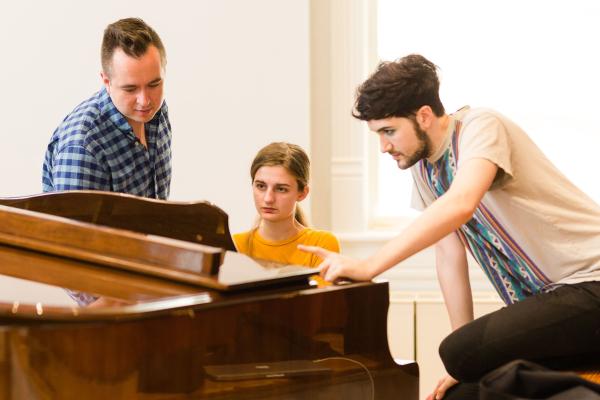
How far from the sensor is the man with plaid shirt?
2521mm

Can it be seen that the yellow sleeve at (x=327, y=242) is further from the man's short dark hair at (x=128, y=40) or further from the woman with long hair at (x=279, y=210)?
the man's short dark hair at (x=128, y=40)

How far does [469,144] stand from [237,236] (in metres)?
0.97

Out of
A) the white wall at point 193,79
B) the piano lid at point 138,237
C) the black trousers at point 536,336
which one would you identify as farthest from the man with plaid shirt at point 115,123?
the white wall at point 193,79

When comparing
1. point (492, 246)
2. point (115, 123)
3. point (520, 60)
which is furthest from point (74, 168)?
point (520, 60)

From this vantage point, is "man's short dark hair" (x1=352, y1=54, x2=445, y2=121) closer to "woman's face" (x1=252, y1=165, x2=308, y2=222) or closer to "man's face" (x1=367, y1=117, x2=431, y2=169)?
"man's face" (x1=367, y1=117, x2=431, y2=169)

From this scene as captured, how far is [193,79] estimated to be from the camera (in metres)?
3.94

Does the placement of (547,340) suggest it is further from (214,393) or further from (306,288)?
(214,393)

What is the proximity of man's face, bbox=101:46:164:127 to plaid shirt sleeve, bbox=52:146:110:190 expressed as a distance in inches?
7.6

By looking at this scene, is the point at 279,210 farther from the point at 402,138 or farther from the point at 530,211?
the point at 530,211

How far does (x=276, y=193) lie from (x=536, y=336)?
1.02 metres

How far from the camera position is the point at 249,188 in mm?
3912

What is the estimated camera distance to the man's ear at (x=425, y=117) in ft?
7.74

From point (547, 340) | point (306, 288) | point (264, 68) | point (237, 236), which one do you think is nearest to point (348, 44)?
point (264, 68)

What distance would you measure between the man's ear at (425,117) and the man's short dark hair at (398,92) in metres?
0.01
